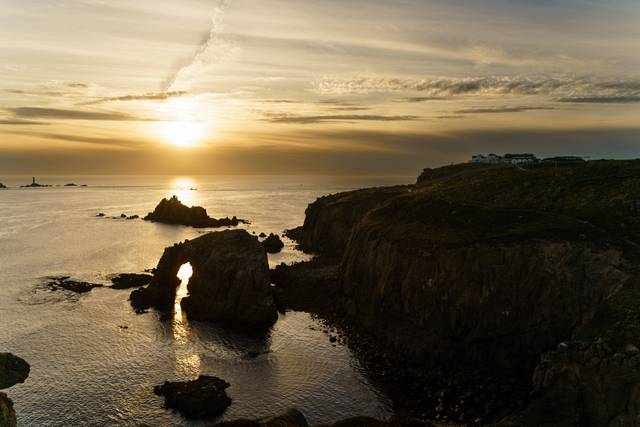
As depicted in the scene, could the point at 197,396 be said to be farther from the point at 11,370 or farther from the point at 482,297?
the point at 482,297

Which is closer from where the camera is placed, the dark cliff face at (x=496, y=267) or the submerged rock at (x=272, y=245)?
the dark cliff face at (x=496, y=267)

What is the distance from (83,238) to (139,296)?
291 ft

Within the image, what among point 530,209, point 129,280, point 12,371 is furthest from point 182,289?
point 530,209

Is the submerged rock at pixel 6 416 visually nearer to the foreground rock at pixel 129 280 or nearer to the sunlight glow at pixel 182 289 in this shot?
the sunlight glow at pixel 182 289

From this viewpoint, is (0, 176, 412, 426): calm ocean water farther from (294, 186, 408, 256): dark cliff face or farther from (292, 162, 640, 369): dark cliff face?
(294, 186, 408, 256): dark cliff face

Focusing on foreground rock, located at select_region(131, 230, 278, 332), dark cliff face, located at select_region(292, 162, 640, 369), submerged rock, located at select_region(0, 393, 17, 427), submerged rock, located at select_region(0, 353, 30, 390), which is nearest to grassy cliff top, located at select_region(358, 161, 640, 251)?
dark cliff face, located at select_region(292, 162, 640, 369)

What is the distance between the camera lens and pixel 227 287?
7581 cm

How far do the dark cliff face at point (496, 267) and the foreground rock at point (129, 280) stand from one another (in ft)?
144

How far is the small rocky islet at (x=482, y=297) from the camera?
40.4m

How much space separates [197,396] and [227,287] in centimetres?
2836

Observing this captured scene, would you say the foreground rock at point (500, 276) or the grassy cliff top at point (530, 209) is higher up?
the grassy cliff top at point (530, 209)

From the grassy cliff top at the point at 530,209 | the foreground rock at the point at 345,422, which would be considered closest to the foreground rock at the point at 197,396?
the foreground rock at the point at 345,422

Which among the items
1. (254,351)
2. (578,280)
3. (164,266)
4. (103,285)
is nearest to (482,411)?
(578,280)

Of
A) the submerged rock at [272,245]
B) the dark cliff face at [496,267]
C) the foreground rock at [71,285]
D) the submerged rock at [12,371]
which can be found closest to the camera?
the submerged rock at [12,371]
